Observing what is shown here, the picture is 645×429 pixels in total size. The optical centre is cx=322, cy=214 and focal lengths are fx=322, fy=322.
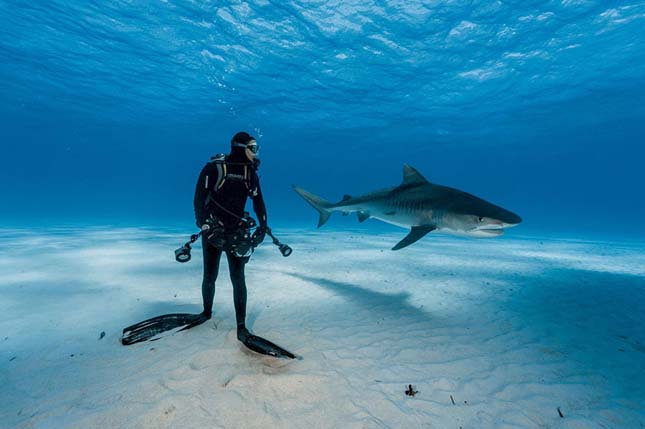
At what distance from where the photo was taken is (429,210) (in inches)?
222

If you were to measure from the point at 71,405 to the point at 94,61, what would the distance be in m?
25.3

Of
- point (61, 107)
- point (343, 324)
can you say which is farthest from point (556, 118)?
point (61, 107)

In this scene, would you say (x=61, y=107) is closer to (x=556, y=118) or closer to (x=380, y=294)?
(x=380, y=294)

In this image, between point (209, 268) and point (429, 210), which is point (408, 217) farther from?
point (209, 268)

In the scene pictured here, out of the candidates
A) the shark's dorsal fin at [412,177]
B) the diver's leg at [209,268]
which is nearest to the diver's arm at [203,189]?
the diver's leg at [209,268]

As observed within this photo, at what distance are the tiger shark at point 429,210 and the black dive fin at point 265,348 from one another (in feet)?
7.92

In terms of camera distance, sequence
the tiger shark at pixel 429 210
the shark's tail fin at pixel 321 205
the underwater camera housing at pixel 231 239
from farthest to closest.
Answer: the shark's tail fin at pixel 321 205 < the tiger shark at pixel 429 210 < the underwater camera housing at pixel 231 239

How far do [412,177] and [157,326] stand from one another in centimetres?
Answer: 499

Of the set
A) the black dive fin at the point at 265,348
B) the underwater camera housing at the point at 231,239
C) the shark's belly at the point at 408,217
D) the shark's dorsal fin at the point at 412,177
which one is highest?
the shark's dorsal fin at the point at 412,177

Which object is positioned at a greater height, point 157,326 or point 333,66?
point 333,66

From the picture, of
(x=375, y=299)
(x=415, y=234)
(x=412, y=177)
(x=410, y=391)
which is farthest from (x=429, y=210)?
(x=410, y=391)

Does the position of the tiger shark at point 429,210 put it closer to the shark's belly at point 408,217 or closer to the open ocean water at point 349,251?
the shark's belly at point 408,217

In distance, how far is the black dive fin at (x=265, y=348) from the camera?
3305 mm

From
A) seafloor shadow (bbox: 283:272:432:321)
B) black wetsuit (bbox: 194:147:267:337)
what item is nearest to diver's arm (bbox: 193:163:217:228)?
black wetsuit (bbox: 194:147:267:337)
